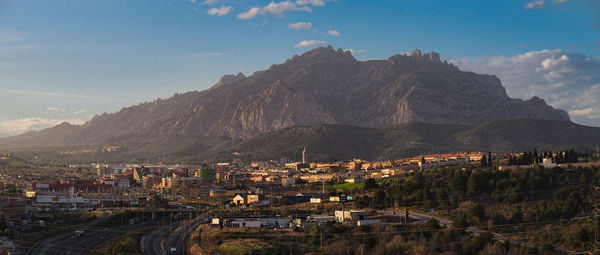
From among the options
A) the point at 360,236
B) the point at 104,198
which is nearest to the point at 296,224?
the point at 360,236

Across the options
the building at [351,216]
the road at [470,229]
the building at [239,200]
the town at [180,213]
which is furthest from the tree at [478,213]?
the building at [239,200]

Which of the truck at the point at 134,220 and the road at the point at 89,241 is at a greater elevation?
the truck at the point at 134,220

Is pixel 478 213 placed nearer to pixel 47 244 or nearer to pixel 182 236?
pixel 182 236

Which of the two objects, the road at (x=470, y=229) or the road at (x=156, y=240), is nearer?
the road at (x=470, y=229)

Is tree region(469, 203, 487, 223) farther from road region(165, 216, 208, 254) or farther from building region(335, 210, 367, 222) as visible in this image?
road region(165, 216, 208, 254)

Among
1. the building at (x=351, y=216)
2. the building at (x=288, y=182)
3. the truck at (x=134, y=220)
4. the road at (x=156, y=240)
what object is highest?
the building at (x=288, y=182)

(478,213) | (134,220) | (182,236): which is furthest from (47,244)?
(478,213)

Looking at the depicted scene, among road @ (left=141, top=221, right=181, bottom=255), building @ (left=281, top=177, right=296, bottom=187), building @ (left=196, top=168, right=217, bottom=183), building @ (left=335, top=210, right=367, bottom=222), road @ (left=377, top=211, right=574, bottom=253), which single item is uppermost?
building @ (left=196, top=168, right=217, bottom=183)

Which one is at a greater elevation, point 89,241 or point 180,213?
point 180,213

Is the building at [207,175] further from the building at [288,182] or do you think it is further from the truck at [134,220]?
the truck at [134,220]

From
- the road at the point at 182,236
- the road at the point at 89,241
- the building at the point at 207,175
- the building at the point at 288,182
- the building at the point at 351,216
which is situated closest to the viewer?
the building at the point at 351,216

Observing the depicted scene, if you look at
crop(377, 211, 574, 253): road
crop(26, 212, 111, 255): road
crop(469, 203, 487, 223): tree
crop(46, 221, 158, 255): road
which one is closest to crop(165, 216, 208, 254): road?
crop(46, 221, 158, 255): road

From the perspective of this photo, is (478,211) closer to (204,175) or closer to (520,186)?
(520,186)

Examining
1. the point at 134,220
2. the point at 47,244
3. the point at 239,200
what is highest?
the point at 239,200
